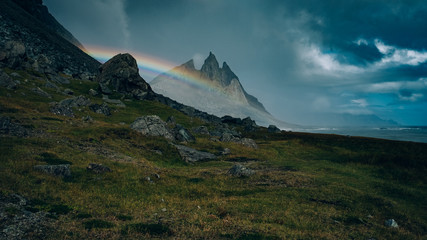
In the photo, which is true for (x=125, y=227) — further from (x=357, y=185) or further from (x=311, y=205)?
(x=357, y=185)

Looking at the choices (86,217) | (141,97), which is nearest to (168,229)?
(86,217)

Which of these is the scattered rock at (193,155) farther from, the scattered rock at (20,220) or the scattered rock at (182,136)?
the scattered rock at (20,220)

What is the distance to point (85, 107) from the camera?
59938 millimetres

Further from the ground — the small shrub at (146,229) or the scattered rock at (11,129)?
the scattered rock at (11,129)

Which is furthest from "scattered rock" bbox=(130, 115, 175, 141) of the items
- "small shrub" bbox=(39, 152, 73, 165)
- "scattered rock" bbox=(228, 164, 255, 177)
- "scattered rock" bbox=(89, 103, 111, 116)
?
"scattered rock" bbox=(89, 103, 111, 116)

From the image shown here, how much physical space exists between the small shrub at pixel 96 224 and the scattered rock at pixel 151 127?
3137 centimetres

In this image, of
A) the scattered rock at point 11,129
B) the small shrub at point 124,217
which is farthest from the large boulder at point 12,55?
the small shrub at point 124,217

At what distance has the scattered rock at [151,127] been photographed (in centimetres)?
4329

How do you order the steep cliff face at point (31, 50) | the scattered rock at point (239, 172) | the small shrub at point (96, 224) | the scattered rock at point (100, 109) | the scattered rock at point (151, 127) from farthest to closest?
the steep cliff face at point (31, 50)
the scattered rock at point (100, 109)
the scattered rock at point (151, 127)
the scattered rock at point (239, 172)
the small shrub at point (96, 224)

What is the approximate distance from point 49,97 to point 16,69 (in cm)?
2310

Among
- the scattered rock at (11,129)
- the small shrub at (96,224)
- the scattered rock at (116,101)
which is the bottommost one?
the small shrub at (96,224)

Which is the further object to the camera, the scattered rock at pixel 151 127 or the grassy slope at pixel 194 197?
the scattered rock at pixel 151 127

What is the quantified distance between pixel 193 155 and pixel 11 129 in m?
24.0

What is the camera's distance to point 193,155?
38.1 metres
